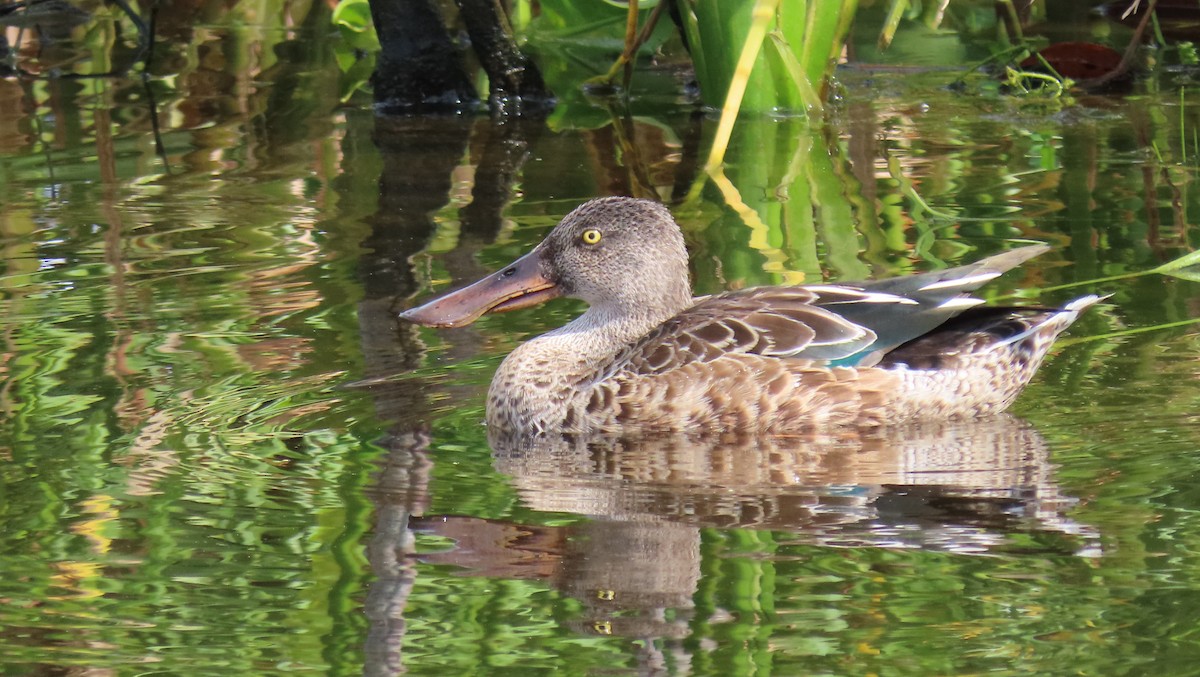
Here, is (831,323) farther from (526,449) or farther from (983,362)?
(526,449)

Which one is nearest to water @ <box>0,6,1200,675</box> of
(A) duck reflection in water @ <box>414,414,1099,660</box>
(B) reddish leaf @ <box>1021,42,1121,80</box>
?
(A) duck reflection in water @ <box>414,414,1099,660</box>

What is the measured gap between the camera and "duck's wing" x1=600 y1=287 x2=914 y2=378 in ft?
19.0

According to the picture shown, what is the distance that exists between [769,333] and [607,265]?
699 mm

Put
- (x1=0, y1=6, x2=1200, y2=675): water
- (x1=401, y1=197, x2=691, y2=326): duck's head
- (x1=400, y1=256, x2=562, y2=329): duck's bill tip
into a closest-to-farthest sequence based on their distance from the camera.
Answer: (x1=0, y1=6, x2=1200, y2=675): water
(x1=400, y1=256, x2=562, y2=329): duck's bill tip
(x1=401, y1=197, x2=691, y2=326): duck's head

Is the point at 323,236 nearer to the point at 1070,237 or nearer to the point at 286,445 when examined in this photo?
the point at 286,445

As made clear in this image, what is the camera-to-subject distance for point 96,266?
298 inches

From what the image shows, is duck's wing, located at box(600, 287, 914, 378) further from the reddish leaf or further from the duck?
the reddish leaf

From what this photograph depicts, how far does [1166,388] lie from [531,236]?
310 centimetres

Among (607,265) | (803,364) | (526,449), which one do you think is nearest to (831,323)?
(803,364)

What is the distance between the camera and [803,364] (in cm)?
582

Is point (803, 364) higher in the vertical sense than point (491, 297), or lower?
lower

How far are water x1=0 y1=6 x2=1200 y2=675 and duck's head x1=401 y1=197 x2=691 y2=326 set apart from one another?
0.41 m

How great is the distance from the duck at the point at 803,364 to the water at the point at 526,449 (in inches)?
5.4

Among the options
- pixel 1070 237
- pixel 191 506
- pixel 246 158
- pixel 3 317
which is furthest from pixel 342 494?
pixel 246 158
